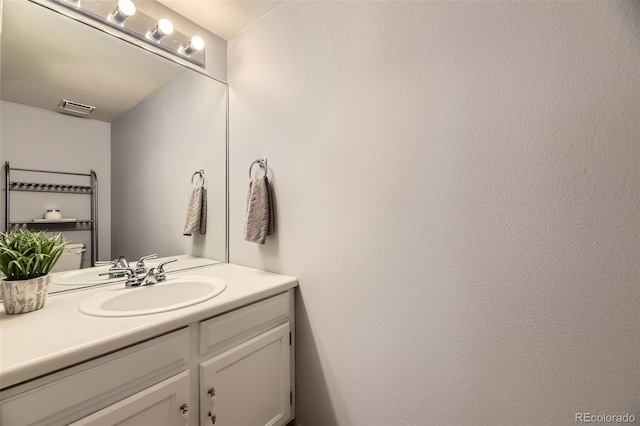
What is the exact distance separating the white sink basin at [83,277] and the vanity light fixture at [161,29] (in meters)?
1.21

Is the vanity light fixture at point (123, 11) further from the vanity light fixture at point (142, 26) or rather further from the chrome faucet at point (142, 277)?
the chrome faucet at point (142, 277)

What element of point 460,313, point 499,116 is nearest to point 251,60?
point 499,116

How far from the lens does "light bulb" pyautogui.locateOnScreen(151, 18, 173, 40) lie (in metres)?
1.37

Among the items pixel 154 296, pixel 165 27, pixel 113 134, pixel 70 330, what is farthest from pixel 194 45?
pixel 70 330

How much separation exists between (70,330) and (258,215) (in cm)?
81

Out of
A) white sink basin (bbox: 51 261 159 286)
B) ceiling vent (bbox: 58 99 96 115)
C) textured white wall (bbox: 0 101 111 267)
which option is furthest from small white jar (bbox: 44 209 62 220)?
ceiling vent (bbox: 58 99 96 115)

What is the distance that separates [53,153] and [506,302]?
5.94 feet

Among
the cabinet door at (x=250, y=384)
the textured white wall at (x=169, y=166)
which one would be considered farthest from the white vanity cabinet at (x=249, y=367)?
the textured white wall at (x=169, y=166)

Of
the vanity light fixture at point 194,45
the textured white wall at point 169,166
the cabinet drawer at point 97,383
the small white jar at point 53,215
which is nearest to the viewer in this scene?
the cabinet drawer at point 97,383

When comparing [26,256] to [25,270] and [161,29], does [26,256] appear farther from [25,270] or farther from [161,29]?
[161,29]

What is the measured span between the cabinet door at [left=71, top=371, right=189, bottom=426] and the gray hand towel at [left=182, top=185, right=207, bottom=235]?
0.88 m

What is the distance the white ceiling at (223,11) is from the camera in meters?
1.40

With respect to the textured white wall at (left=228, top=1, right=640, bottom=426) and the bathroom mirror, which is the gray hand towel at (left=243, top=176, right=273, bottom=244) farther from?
the bathroom mirror

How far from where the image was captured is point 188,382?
2.99ft
